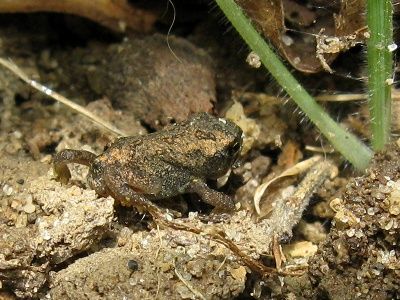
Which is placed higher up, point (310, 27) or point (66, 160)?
point (310, 27)

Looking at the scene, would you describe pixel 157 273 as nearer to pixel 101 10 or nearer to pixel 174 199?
pixel 174 199

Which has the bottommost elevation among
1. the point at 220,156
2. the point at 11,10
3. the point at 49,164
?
Result: the point at 49,164

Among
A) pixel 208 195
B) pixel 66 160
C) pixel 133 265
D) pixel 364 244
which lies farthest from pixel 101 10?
pixel 364 244

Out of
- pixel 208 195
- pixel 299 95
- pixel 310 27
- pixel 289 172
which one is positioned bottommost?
pixel 208 195

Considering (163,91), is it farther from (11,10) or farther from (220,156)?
(11,10)

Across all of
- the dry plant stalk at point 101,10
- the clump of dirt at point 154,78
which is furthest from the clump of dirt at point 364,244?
the dry plant stalk at point 101,10

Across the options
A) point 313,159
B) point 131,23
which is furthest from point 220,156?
point 131,23

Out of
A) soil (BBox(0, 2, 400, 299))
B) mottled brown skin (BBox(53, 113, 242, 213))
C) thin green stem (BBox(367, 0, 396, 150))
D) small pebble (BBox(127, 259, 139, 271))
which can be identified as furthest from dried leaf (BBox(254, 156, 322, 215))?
small pebble (BBox(127, 259, 139, 271))

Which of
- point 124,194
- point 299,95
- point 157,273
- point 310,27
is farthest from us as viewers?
point 310,27
